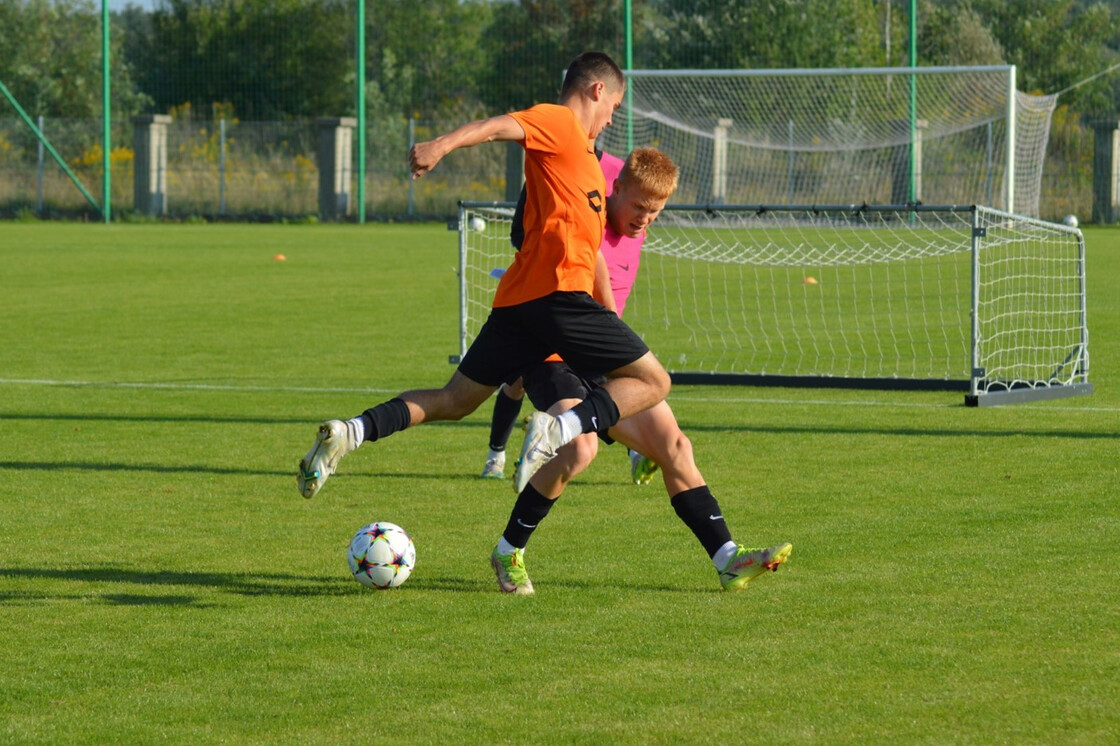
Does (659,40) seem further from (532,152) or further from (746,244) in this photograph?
(532,152)

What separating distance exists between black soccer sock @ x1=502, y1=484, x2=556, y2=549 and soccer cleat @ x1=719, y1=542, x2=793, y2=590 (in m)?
0.69

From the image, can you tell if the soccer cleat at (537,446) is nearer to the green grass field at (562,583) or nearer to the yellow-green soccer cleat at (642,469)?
the green grass field at (562,583)

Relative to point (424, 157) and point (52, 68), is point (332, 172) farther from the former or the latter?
point (424, 157)

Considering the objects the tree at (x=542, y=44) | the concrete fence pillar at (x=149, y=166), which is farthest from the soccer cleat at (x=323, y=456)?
the concrete fence pillar at (x=149, y=166)

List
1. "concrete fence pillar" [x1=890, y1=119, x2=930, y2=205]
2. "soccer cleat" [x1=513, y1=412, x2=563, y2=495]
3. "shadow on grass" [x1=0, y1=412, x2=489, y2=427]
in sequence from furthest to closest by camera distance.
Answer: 1. "concrete fence pillar" [x1=890, y1=119, x2=930, y2=205]
2. "shadow on grass" [x1=0, y1=412, x2=489, y2=427]
3. "soccer cleat" [x1=513, y1=412, x2=563, y2=495]

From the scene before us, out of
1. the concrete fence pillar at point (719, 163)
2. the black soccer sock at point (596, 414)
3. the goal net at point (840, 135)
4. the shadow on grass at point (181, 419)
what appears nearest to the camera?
the black soccer sock at point (596, 414)

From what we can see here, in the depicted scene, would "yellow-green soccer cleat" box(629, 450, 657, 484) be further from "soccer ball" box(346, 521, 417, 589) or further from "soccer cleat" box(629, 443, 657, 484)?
"soccer ball" box(346, 521, 417, 589)

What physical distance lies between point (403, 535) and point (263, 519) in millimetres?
1540

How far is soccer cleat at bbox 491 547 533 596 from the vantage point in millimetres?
6023

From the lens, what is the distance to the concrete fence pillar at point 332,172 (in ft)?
139

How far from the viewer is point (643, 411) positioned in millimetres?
5973

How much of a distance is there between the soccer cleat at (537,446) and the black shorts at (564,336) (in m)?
0.32

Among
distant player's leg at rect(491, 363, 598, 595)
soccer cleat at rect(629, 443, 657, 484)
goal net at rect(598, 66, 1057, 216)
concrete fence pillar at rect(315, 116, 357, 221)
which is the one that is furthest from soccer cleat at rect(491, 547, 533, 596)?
concrete fence pillar at rect(315, 116, 357, 221)

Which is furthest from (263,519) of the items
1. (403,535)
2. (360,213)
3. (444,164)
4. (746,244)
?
(444,164)
